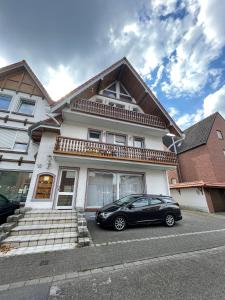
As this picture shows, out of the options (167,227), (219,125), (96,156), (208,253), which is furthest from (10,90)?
(219,125)

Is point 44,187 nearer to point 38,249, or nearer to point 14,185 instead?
point 14,185

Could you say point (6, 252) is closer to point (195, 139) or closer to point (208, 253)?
point (208, 253)

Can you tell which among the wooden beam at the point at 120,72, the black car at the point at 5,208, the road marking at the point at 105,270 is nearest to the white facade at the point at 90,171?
the black car at the point at 5,208

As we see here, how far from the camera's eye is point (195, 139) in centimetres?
2012

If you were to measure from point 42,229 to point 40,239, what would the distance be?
0.74m

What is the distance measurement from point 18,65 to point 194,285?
1789 cm

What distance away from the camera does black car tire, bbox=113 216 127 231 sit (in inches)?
280

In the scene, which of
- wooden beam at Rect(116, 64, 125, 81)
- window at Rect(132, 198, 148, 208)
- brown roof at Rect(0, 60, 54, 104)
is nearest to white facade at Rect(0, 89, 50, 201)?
brown roof at Rect(0, 60, 54, 104)

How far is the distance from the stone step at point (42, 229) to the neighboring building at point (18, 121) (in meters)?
5.06

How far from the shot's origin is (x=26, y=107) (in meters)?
12.8

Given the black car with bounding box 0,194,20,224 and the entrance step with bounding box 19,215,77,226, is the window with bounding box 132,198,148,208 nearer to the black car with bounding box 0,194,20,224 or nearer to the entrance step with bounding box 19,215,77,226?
the entrance step with bounding box 19,215,77,226

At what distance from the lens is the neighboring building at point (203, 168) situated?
14797 millimetres

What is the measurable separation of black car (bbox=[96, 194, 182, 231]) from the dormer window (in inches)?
376

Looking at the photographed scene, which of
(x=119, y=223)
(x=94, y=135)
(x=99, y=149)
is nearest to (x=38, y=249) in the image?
(x=119, y=223)
